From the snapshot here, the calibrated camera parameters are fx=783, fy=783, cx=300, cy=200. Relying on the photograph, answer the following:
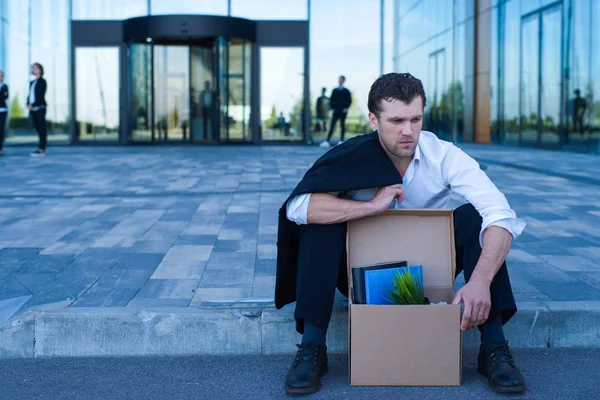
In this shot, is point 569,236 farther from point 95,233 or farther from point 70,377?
point 70,377

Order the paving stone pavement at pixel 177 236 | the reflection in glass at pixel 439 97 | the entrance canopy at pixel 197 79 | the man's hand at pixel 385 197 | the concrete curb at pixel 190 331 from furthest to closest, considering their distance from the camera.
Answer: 1. the reflection in glass at pixel 439 97
2. the entrance canopy at pixel 197 79
3. the paving stone pavement at pixel 177 236
4. the concrete curb at pixel 190 331
5. the man's hand at pixel 385 197

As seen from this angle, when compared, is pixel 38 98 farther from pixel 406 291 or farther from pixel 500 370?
pixel 500 370

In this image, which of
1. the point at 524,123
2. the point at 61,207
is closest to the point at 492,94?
the point at 524,123

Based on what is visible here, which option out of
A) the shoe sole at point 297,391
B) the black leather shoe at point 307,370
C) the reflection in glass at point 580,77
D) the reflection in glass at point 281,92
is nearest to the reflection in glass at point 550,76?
the reflection in glass at point 580,77

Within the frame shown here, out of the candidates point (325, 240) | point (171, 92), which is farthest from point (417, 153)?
point (171, 92)

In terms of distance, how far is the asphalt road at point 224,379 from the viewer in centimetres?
310

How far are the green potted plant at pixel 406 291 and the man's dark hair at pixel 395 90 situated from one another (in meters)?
0.72

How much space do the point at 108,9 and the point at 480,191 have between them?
732 inches

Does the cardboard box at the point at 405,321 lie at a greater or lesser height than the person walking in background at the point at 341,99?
lesser

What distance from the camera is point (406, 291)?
10.3ft

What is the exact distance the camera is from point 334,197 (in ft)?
10.9

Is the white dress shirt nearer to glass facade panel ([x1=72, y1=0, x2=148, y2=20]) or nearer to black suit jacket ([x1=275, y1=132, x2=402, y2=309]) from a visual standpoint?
black suit jacket ([x1=275, y1=132, x2=402, y2=309])

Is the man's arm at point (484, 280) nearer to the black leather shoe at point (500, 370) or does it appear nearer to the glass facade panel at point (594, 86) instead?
the black leather shoe at point (500, 370)

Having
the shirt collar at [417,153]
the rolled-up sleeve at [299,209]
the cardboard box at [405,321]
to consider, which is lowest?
the cardboard box at [405,321]
